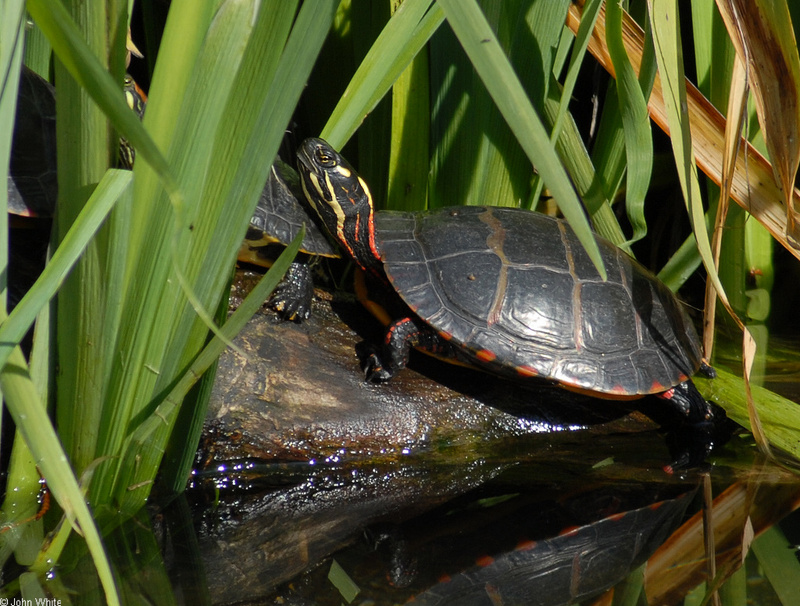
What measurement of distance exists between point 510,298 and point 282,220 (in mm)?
771

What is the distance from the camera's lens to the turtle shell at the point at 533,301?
6.08 ft

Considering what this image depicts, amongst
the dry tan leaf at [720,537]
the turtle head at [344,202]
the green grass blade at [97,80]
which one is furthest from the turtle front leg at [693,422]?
the green grass blade at [97,80]

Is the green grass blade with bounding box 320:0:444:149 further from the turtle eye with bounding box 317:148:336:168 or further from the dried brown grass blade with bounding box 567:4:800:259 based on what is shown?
the dried brown grass blade with bounding box 567:4:800:259

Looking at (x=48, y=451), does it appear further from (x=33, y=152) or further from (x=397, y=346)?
(x=33, y=152)

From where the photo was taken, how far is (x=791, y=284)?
2.65 metres

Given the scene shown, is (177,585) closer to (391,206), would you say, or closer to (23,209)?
(23,209)

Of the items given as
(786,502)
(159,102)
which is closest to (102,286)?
(159,102)

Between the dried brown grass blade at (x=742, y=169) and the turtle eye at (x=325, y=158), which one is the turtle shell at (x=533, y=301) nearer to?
the turtle eye at (x=325, y=158)

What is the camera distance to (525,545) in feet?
4.77

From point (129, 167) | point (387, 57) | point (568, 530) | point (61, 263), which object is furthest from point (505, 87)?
point (129, 167)

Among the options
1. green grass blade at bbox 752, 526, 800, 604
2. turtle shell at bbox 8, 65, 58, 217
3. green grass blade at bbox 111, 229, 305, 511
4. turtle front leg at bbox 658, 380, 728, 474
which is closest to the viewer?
green grass blade at bbox 111, 229, 305, 511

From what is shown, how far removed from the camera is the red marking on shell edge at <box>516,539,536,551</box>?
1440mm

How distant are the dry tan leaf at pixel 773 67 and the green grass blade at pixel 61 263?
1333mm

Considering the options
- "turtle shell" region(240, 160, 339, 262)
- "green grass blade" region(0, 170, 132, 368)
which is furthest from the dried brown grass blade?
"green grass blade" region(0, 170, 132, 368)
